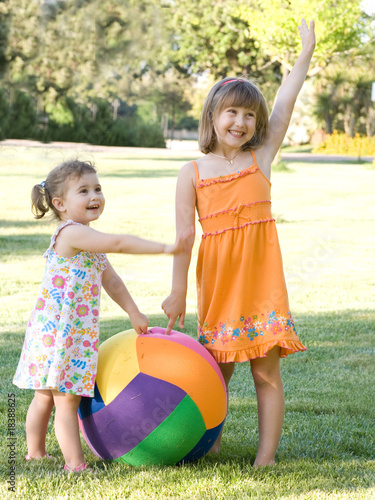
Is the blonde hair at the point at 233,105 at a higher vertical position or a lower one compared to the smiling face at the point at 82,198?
higher

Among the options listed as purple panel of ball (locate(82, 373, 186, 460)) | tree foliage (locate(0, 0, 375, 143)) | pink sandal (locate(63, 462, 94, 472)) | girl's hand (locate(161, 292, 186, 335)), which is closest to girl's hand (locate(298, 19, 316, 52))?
girl's hand (locate(161, 292, 186, 335))

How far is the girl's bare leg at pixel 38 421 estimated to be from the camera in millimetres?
3188

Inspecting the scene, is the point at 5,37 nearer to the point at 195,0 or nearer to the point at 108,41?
the point at 108,41

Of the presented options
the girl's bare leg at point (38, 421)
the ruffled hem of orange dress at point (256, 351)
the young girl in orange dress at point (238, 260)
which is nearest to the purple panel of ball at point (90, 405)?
the girl's bare leg at point (38, 421)

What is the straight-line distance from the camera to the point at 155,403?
2.95 m

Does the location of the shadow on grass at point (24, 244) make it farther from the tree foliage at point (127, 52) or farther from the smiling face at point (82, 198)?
the tree foliage at point (127, 52)

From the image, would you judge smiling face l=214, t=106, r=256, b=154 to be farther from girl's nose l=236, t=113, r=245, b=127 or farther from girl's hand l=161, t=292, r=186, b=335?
girl's hand l=161, t=292, r=186, b=335

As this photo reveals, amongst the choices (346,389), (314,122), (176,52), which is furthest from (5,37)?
(346,389)

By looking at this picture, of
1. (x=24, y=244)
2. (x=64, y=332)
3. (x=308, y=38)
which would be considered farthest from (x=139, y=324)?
(x=24, y=244)

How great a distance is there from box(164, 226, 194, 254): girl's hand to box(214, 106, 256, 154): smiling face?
45cm

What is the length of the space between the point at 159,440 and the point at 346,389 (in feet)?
5.88

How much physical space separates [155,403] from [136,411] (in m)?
0.08

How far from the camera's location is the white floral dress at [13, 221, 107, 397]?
3033 millimetres

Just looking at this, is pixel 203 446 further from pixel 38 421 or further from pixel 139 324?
pixel 38 421
